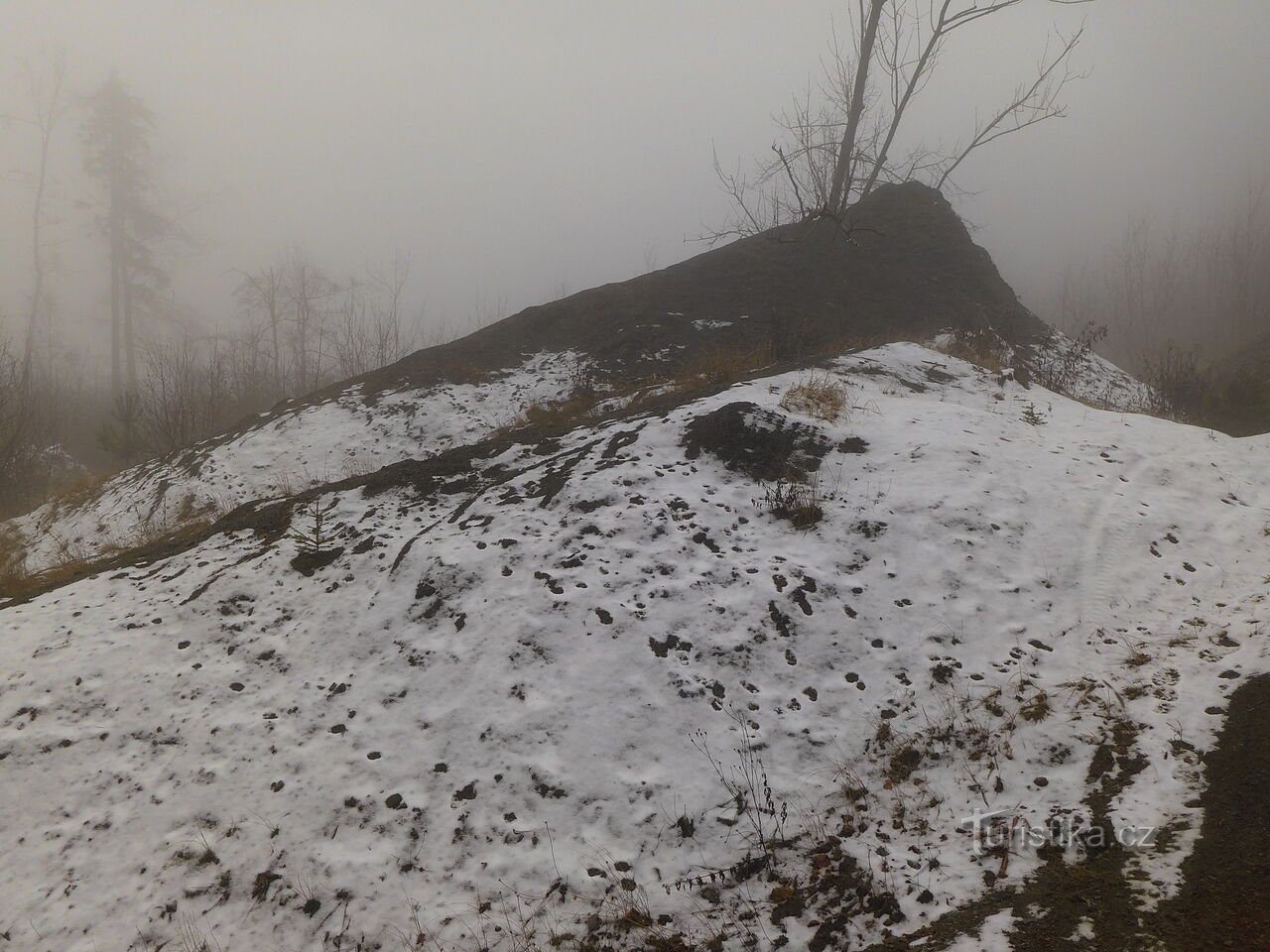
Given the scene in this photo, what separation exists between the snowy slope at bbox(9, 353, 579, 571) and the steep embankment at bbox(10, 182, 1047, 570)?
1.2 inches

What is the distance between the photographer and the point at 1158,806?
316 cm

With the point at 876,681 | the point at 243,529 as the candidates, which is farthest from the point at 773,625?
the point at 243,529

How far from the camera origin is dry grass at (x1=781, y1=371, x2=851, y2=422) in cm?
719

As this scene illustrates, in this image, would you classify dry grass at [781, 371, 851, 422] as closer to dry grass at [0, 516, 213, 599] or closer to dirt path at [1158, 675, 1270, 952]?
dirt path at [1158, 675, 1270, 952]

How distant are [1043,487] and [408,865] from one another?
623 centimetres

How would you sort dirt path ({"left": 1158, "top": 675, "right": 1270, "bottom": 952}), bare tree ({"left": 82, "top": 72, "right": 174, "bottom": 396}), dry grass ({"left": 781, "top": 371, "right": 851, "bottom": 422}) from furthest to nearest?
bare tree ({"left": 82, "top": 72, "right": 174, "bottom": 396})
dry grass ({"left": 781, "top": 371, "right": 851, "bottom": 422})
dirt path ({"left": 1158, "top": 675, "right": 1270, "bottom": 952})

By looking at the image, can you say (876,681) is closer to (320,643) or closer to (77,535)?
(320,643)

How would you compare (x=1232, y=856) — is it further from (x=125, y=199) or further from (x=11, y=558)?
(x=125, y=199)

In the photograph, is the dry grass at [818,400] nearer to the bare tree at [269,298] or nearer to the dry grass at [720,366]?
the dry grass at [720,366]

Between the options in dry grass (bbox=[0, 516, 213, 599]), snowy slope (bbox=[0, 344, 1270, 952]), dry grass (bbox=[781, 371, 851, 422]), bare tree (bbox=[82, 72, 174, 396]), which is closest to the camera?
snowy slope (bbox=[0, 344, 1270, 952])

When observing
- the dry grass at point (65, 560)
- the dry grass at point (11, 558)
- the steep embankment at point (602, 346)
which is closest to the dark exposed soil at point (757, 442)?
the steep embankment at point (602, 346)

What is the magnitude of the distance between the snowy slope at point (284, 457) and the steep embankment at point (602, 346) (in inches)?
1.2

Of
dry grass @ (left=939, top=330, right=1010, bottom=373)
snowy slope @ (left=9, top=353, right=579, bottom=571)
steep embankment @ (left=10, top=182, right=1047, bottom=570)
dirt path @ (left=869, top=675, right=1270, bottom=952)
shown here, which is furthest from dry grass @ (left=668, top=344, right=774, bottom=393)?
dirt path @ (left=869, top=675, right=1270, bottom=952)

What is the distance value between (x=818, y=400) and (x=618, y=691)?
4.57m
